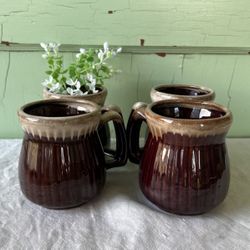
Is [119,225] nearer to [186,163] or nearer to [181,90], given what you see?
[186,163]

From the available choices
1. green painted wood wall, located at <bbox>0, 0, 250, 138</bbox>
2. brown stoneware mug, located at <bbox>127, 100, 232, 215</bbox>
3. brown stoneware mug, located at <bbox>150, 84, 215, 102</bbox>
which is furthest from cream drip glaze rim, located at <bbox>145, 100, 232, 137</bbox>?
green painted wood wall, located at <bbox>0, 0, 250, 138</bbox>

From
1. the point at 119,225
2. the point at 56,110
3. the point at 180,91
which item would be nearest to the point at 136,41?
the point at 180,91

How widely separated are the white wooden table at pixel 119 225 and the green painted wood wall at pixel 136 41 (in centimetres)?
22

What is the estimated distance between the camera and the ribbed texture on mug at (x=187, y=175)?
1.17 feet

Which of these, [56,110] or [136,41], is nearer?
[56,110]

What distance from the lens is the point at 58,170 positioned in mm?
366

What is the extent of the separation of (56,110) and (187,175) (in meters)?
0.18

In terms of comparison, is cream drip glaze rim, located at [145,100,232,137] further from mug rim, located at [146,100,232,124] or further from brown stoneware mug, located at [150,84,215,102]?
brown stoneware mug, located at [150,84,215,102]

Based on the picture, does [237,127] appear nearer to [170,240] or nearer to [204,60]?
[204,60]

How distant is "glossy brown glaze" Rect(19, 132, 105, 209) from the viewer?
37 cm

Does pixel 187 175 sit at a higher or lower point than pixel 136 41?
lower

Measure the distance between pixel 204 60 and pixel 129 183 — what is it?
0.92 ft

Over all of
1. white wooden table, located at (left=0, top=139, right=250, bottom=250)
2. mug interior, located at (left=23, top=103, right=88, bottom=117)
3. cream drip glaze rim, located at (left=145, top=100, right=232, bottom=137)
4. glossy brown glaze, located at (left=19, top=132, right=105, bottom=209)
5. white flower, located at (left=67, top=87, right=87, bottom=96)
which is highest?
cream drip glaze rim, located at (left=145, top=100, right=232, bottom=137)

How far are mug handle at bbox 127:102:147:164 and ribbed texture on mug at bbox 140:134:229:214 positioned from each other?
0.06 metres
